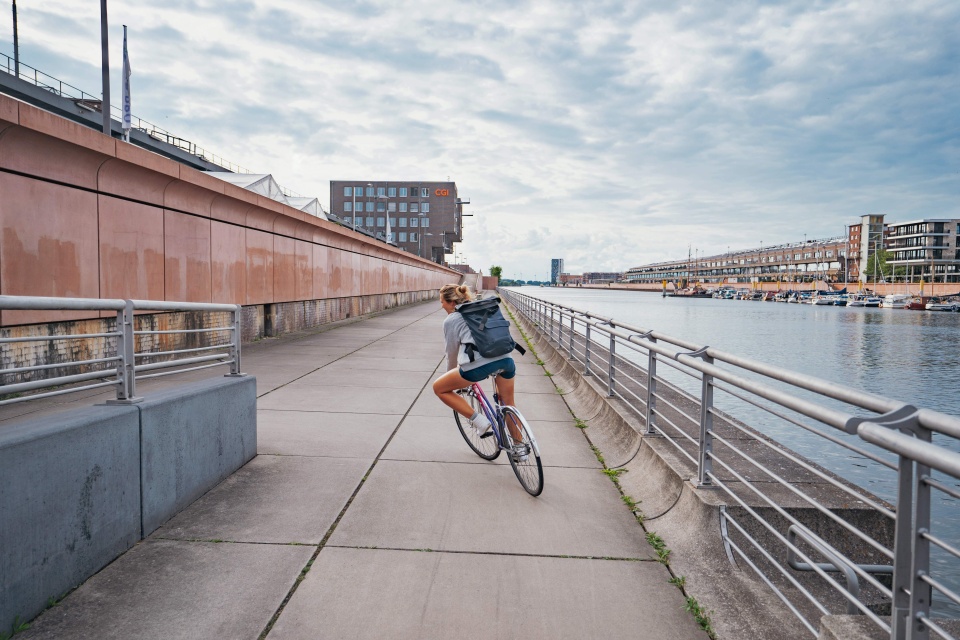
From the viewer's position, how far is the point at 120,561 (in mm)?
3957

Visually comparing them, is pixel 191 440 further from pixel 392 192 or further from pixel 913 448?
pixel 392 192

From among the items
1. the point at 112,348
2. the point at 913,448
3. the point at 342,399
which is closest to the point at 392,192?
the point at 112,348

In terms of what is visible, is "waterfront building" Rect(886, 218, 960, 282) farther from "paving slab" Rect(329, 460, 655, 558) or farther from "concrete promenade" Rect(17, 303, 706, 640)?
"concrete promenade" Rect(17, 303, 706, 640)

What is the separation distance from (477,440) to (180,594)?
3.43 metres

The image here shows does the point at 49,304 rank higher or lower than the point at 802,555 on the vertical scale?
higher

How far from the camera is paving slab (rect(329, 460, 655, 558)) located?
4.37 metres

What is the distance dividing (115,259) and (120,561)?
26.0 feet

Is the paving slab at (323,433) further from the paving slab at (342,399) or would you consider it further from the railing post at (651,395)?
the railing post at (651,395)

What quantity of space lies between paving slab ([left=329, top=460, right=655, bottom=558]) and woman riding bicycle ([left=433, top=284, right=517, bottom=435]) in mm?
616

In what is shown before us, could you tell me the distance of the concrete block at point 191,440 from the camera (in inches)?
172

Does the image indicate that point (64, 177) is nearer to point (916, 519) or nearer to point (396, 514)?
point (396, 514)

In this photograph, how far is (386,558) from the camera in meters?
4.08

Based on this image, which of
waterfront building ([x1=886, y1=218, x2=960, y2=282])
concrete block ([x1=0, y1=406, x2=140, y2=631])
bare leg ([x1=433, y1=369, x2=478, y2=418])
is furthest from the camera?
waterfront building ([x1=886, y1=218, x2=960, y2=282])

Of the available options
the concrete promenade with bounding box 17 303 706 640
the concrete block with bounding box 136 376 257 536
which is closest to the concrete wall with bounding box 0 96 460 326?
the concrete block with bounding box 136 376 257 536
